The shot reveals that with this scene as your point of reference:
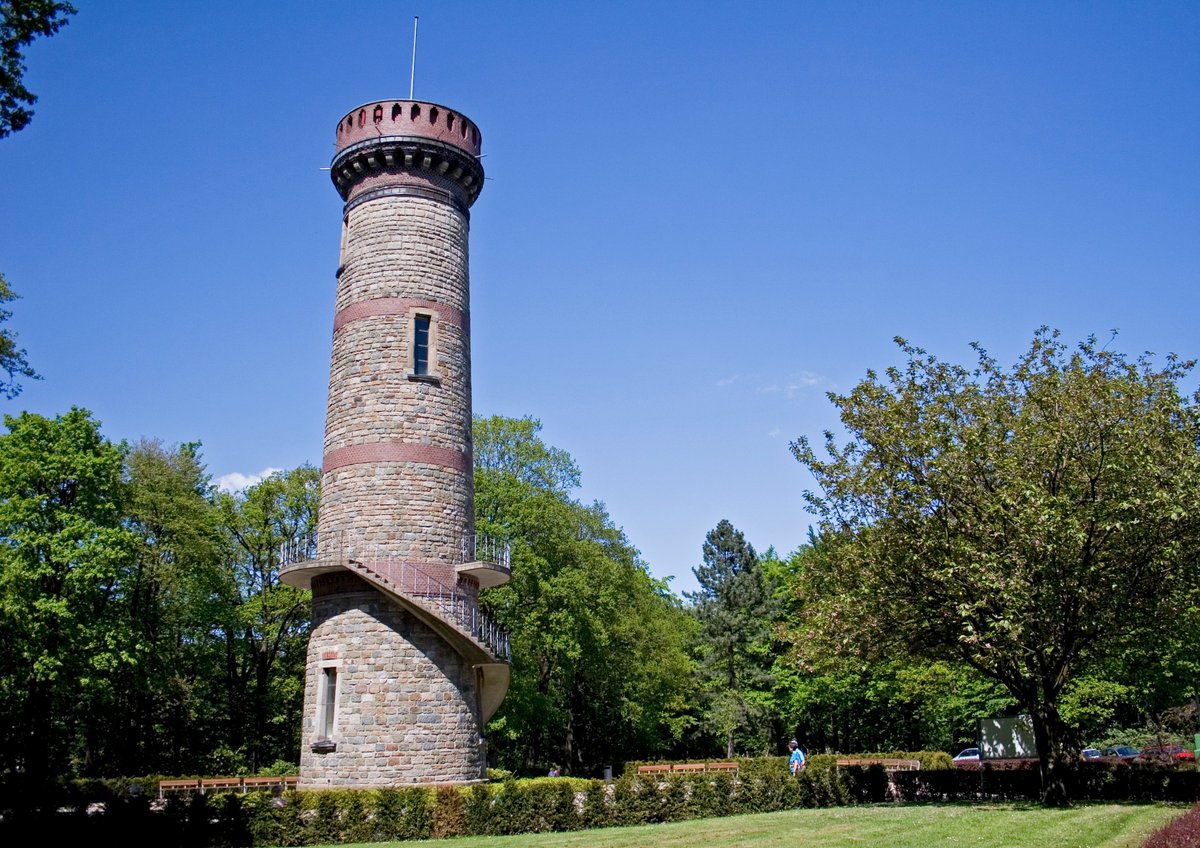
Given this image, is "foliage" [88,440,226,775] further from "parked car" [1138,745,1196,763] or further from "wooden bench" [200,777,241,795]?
"parked car" [1138,745,1196,763]

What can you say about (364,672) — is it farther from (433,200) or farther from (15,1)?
(15,1)

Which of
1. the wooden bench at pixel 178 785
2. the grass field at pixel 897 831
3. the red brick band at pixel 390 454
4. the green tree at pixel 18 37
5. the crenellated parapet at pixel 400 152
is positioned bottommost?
the grass field at pixel 897 831

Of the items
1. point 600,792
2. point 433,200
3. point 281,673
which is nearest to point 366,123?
point 433,200

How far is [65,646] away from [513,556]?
14405 mm

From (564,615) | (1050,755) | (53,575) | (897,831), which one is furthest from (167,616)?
(1050,755)

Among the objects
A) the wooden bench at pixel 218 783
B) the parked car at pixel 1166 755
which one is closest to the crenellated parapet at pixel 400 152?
the wooden bench at pixel 218 783

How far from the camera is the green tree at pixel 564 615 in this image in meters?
34.2

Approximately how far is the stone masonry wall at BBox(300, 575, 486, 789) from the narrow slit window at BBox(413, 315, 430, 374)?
494cm

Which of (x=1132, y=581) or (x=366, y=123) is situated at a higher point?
(x=366, y=123)

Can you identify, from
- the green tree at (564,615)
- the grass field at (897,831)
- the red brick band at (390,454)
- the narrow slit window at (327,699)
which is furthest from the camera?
the green tree at (564,615)

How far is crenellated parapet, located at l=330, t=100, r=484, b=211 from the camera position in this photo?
22312 millimetres

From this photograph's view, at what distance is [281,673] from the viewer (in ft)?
129

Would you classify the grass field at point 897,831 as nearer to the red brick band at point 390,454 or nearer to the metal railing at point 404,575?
the metal railing at point 404,575

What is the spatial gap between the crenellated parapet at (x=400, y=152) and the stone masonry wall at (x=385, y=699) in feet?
30.7
